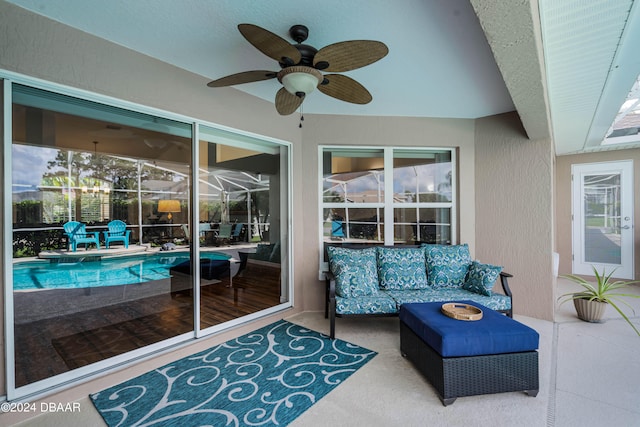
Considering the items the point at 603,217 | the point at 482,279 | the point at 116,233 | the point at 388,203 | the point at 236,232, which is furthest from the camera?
the point at 603,217

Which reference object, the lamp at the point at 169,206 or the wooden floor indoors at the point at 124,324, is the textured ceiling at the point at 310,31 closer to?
the lamp at the point at 169,206

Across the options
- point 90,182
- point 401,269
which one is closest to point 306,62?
point 401,269

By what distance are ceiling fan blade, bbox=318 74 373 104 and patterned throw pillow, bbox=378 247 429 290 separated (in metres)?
2.00

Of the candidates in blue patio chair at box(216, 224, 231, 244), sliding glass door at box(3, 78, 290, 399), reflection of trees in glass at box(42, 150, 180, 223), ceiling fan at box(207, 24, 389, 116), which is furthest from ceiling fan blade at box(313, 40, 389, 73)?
reflection of trees in glass at box(42, 150, 180, 223)

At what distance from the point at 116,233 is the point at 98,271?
508 mm

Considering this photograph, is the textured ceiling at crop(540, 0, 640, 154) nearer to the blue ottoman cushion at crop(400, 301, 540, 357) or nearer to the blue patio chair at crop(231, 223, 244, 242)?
the blue ottoman cushion at crop(400, 301, 540, 357)

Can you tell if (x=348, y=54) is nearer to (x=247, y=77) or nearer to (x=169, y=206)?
(x=247, y=77)

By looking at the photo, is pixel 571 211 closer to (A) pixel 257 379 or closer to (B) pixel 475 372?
(B) pixel 475 372

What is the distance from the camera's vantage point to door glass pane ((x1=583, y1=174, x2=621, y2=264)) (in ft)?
17.3

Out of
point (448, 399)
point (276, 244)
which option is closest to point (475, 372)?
point (448, 399)

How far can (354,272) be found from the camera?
3232 millimetres

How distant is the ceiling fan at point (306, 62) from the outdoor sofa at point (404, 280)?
1901 millimetres

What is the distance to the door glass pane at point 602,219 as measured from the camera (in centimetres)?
527

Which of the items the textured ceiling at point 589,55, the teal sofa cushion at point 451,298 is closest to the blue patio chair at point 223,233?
the teal sofa cushion at point 451,298
